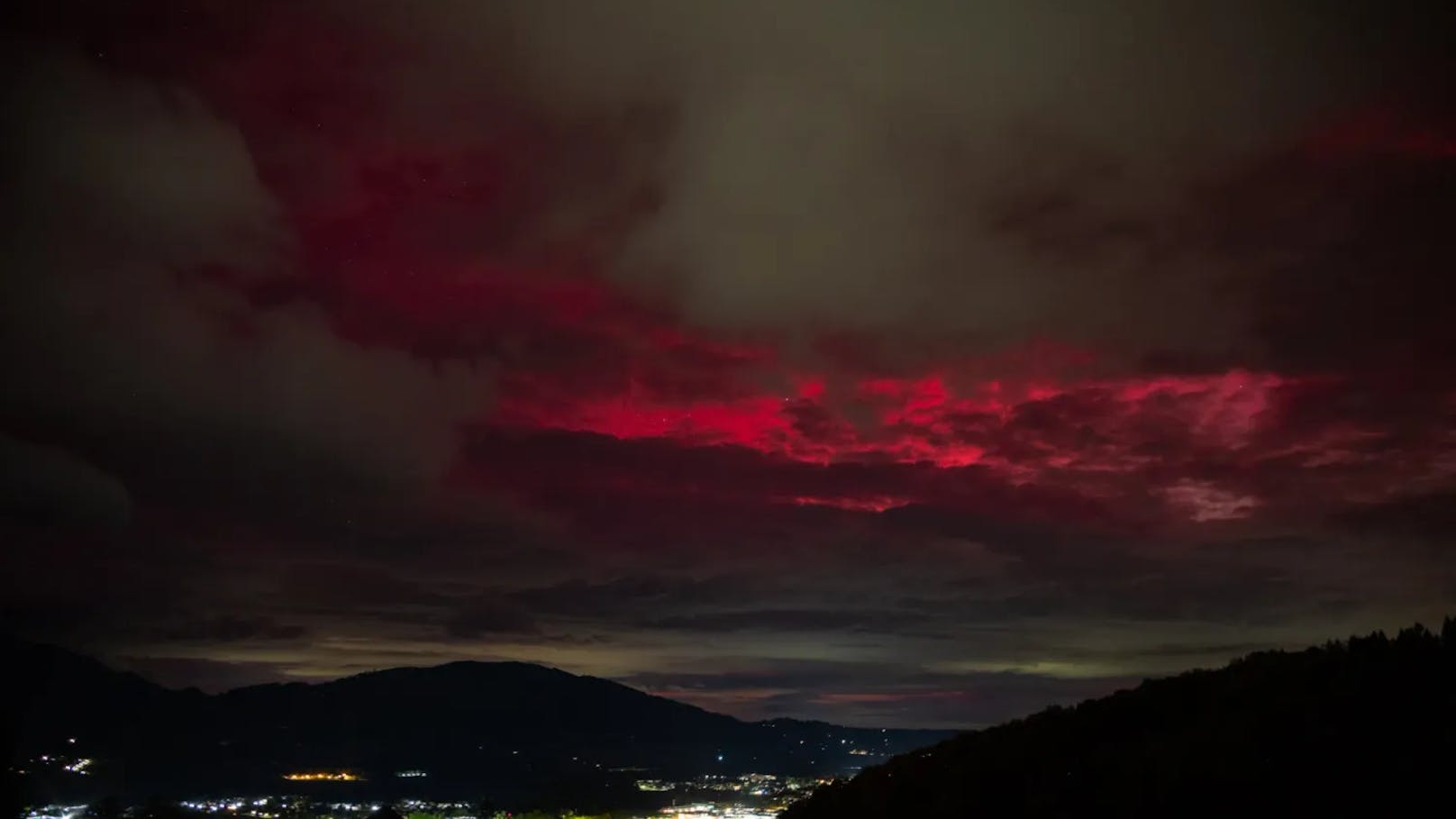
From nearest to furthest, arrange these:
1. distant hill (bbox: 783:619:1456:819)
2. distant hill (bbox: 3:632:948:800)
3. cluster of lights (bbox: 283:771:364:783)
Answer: distant hill (bbox: 783:619:1456:819), distant hill (bbox: 3:632:948:800), cluster of lights (bbox: 283:771:364:783)

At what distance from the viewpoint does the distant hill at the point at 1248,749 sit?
12297 millimetres

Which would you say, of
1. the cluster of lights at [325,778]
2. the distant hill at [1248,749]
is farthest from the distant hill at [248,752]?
the distant hill at [1248,749]

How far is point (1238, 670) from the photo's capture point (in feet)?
67.6

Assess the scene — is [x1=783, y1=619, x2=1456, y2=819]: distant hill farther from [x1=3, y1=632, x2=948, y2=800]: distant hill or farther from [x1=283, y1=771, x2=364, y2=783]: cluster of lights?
[x1=283, y1=771, x2=364, y2=783]: cluster of lights

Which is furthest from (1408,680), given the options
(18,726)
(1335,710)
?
(18,726)

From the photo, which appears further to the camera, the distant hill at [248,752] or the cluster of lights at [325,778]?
the cluster of lights at [325,778]

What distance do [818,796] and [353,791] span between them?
4837 inches

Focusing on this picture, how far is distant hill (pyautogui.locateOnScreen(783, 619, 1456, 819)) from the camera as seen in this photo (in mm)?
12297

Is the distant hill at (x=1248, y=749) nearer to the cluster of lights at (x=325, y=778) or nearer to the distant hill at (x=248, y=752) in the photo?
the distant hill at (x=248, y=752)

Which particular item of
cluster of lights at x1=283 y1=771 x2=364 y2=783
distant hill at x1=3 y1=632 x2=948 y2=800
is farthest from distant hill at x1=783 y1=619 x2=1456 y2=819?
cluster of lights at x1=283 y1=771 x2=364 y2=783

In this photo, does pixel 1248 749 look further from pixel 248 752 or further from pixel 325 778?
pixel 248 752

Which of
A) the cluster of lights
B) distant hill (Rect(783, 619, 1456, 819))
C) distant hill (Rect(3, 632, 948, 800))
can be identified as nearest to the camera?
distant hill (Rect(783, 619, 1456, 819))

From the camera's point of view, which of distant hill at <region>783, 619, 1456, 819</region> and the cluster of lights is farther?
the cluster of lights

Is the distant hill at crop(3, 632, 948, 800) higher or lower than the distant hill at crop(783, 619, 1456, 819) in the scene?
lower
